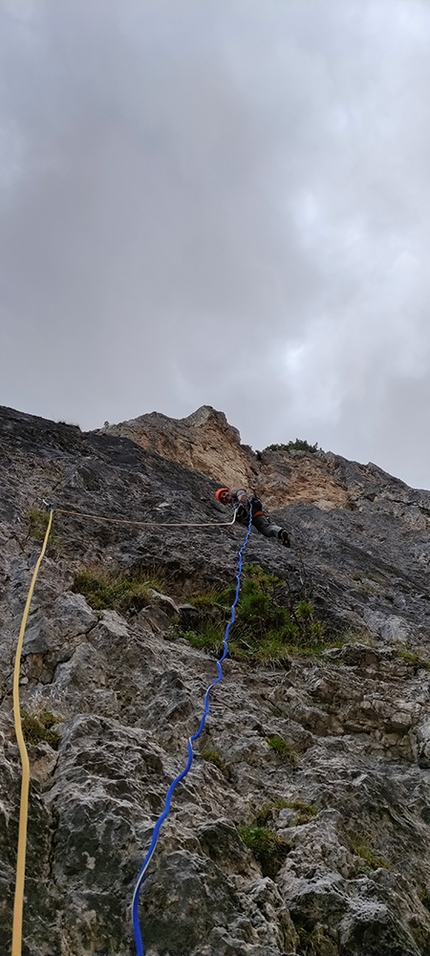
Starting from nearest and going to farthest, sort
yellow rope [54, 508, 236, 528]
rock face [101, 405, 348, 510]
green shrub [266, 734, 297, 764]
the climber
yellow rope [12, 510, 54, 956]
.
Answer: yellow rope [12, 510, 54, 956] → green shrub [266, 734, 297, 764] → yellow rope [54, 508, 236, 528] → the climber → rock face [101, 405, 348, 510]

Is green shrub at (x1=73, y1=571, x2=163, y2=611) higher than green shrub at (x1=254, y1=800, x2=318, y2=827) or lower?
higher

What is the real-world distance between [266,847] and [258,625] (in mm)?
3616

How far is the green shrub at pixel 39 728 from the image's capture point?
4.04 m

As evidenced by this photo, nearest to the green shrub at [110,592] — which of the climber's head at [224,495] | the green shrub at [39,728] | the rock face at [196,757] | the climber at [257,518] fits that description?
the rock face at [196,757]

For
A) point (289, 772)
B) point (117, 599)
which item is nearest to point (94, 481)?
point (117, 599)

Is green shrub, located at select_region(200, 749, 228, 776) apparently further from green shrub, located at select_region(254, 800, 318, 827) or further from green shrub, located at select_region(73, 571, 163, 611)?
green shrub, located at select_region(73, 571, 163, 611)

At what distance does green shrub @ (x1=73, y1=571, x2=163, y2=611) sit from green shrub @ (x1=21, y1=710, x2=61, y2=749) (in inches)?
73.1

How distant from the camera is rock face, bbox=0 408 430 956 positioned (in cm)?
307

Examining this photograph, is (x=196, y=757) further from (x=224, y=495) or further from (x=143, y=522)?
(x=224, y=495)

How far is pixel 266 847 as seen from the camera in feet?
12.2

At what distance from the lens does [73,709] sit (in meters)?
4.59

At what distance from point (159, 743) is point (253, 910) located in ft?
4.88

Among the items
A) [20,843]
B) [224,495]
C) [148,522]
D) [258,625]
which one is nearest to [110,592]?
[258,625]

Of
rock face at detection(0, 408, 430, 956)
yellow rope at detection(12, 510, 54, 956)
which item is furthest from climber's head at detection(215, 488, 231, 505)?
yellow rope at detection(12, 510, 54, 956)
